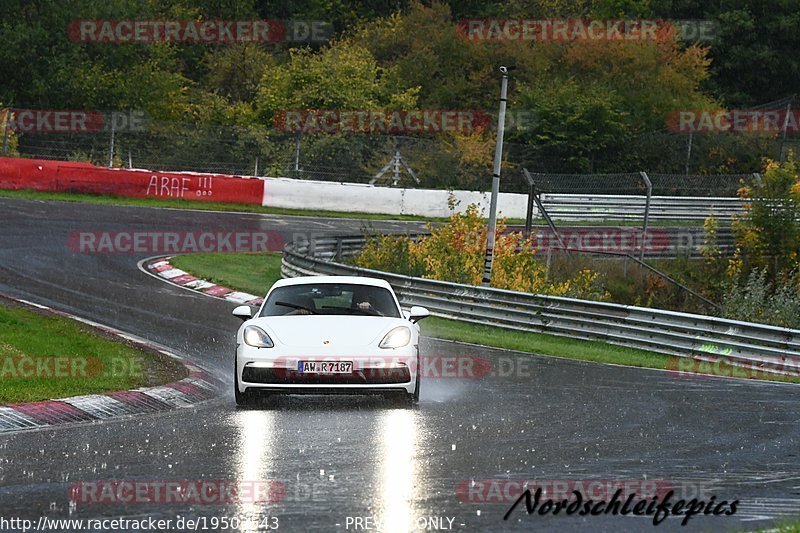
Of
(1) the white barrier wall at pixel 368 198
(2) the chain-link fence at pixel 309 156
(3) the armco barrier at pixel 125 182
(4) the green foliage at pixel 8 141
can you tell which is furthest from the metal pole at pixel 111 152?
(1) the white barrier wall at pixel 368 198

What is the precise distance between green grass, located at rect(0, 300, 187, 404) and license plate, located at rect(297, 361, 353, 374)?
2.34 metres

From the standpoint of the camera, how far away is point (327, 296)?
1352cm

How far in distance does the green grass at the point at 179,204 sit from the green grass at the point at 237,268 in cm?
782

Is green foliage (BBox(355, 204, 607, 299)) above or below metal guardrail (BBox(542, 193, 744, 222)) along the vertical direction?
below

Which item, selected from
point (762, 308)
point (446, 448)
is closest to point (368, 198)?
point (762, 308)

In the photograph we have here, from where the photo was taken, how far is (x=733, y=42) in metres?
65.0

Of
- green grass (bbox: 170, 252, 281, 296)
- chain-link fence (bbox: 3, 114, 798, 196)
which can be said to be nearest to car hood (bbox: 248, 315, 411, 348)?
green grass (bbox: 170, 252, 281, 296)

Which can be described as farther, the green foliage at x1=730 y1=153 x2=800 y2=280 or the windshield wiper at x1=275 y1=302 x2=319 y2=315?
the green foliage at x1=730 y1=153 x2=800 y2=280

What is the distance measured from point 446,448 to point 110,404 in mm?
3904

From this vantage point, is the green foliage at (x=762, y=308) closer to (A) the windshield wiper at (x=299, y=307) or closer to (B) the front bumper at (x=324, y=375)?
(A) the windshield wiper at (x=299, y=307)

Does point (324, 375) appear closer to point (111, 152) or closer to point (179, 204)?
point (179, 204)

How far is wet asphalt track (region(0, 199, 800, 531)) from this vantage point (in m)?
7.75

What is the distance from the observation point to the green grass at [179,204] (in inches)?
1518

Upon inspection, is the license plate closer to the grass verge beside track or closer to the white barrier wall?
the grass verge beside track
